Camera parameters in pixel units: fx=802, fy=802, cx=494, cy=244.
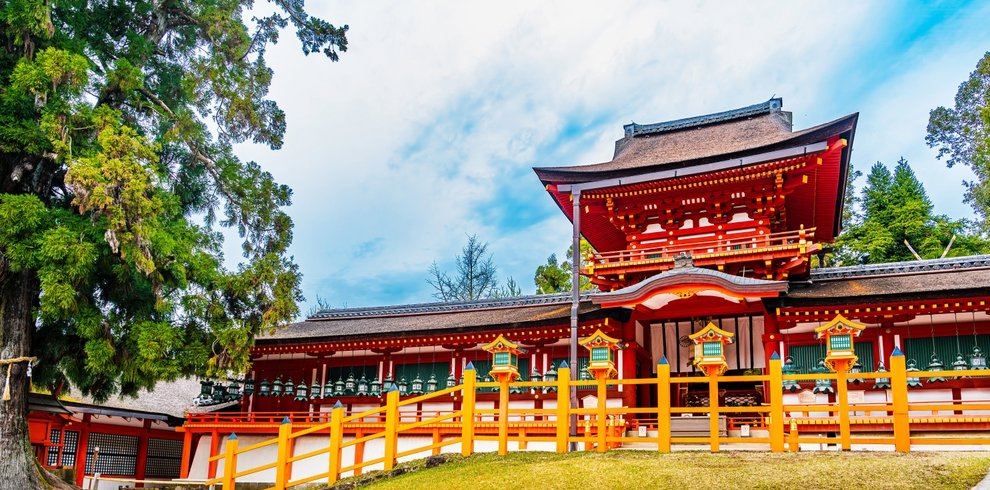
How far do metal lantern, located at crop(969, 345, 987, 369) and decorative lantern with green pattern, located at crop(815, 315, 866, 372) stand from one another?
2483mm

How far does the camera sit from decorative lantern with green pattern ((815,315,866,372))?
14.9 m

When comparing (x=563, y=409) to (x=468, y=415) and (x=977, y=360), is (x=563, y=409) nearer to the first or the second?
(x=468, y=415)

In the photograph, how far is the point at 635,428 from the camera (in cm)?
1795

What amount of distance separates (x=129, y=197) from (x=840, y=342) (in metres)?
13.7

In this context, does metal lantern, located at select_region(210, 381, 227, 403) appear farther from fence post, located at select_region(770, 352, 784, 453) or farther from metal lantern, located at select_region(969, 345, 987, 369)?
metal lantern, located at select_region(969, 345, 987, 369)

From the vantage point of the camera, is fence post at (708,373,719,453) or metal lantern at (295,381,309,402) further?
metal lantern at (295,381,309,402)

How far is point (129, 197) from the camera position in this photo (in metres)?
15.0

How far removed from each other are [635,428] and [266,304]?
859cm

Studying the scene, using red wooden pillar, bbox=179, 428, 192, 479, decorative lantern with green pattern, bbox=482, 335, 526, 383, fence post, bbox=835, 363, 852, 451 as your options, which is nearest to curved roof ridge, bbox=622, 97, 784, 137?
decorative lantern with green pattern, bbox=482, 335, 526, 383

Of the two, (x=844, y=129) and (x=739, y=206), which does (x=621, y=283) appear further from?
(x=844, y=129)

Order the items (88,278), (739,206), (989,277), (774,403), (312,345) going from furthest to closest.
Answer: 1. (312,345)
2. (739,206)
3. (989,277)
4. (88,278)
5. (774,403)

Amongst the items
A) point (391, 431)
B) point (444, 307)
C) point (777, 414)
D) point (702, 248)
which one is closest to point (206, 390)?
point (444, 307)

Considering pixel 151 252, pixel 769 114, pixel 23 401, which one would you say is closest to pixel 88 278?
pixel 151 252

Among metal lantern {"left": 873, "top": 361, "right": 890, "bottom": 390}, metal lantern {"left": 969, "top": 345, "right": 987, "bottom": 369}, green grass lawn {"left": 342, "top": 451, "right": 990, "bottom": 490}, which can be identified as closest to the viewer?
green grass lawn {"left": 342, "top": 451, "right": 990, "bottom": 490}
